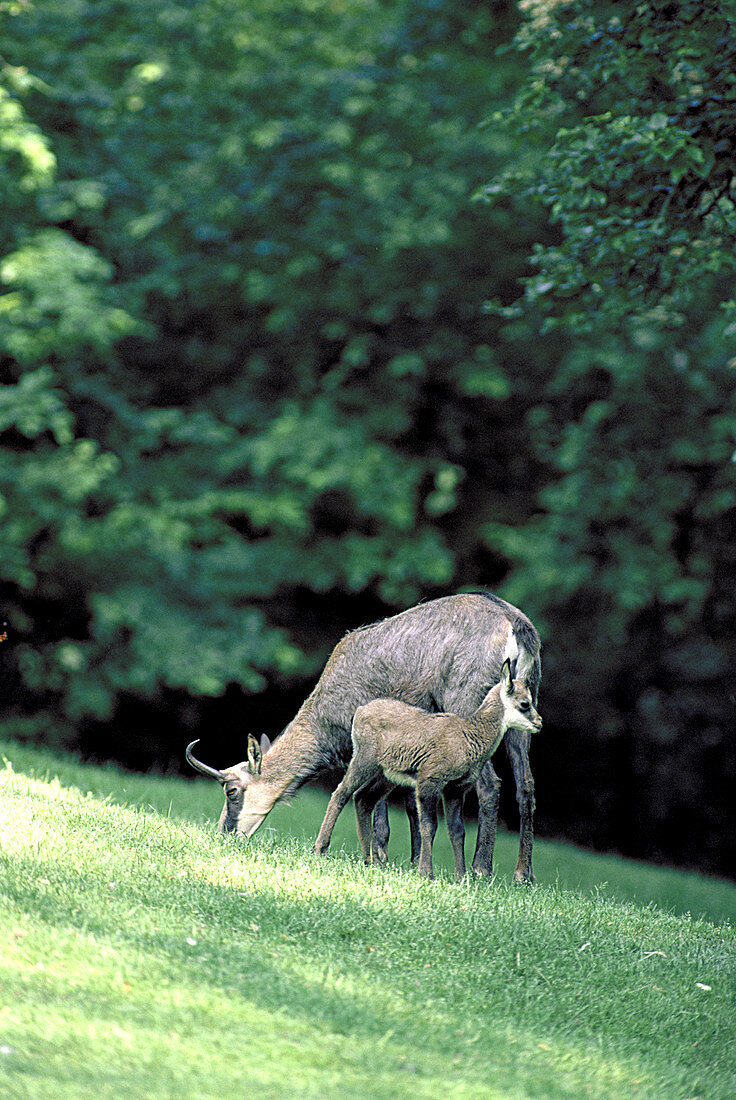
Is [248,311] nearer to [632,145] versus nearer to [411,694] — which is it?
[632,145]

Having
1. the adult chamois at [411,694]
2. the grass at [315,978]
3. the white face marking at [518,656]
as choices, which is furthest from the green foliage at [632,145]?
the grass at [315,978]

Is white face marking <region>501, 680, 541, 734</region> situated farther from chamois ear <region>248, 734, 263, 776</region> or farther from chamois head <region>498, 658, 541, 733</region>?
chamois ear <region>248, 734, 263, 776</region>

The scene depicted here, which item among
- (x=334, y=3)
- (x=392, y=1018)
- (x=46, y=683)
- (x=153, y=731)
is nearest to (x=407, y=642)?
(x=392, y=1018)

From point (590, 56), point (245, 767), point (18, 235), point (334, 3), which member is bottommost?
point (245, 767)

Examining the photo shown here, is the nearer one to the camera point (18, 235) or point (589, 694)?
point (18, 235)

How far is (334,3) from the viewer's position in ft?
51.4

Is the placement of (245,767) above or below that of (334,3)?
below

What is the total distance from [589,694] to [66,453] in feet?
23.7

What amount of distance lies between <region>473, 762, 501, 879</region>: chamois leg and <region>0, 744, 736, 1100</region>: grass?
13cm

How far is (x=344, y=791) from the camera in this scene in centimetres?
688

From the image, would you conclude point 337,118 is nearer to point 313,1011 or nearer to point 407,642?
point 407,642

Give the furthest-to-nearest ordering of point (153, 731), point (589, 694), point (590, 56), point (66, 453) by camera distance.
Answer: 1. point (153, 731)
2. point (589, 694)
3. point (66, 453)
4. point (590, 56)

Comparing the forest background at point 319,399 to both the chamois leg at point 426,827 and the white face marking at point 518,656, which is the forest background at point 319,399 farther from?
the chamois leg at point 426,827

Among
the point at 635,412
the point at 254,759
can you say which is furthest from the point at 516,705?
the point at 635,412
